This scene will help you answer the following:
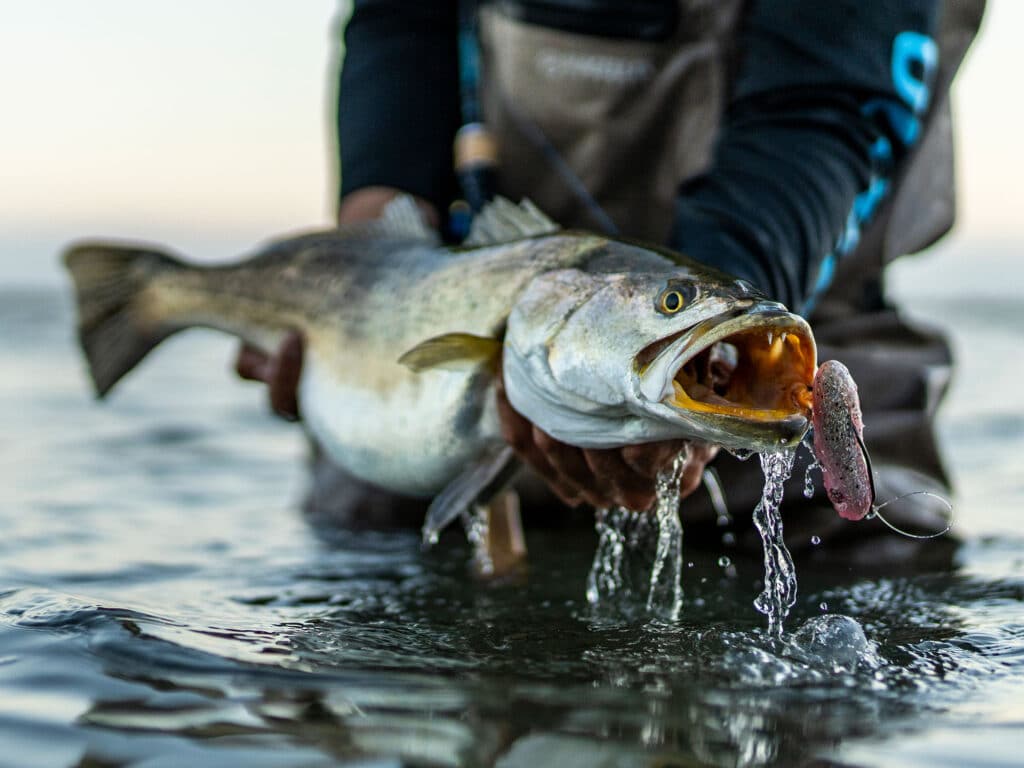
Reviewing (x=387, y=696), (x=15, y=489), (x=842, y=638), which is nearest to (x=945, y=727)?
(x=842, y=638)

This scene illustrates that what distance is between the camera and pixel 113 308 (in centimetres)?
395

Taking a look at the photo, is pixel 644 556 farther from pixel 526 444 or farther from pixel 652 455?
pixel 652 455

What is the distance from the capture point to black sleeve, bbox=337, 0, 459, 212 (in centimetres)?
448

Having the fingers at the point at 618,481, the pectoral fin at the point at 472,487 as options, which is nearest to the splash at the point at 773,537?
the fingers at the point at 618,481

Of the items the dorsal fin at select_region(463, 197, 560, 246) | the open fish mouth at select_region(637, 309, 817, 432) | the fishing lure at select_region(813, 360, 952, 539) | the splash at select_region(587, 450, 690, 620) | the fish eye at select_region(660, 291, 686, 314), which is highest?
the dorsal fin at select_region(463, 197, 560, 246)

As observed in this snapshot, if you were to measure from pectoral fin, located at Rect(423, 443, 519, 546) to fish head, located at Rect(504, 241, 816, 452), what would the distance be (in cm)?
24

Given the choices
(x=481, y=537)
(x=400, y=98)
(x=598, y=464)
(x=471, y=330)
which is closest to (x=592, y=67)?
(x=400, y=98)

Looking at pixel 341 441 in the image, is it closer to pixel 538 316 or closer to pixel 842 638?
pixel 538 316

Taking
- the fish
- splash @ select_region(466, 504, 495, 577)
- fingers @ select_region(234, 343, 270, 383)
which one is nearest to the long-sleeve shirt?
the fish

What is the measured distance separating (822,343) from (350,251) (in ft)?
5.00

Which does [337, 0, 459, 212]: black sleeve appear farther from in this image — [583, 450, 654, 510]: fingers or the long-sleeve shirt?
[583, 450, 654, 510]: fingers

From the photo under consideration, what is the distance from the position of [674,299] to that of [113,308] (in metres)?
2.31

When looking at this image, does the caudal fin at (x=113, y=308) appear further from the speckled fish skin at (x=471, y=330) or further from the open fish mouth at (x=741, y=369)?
the open fish mouth at (x=741, y=369)

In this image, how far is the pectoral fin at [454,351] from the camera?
2.64 m
